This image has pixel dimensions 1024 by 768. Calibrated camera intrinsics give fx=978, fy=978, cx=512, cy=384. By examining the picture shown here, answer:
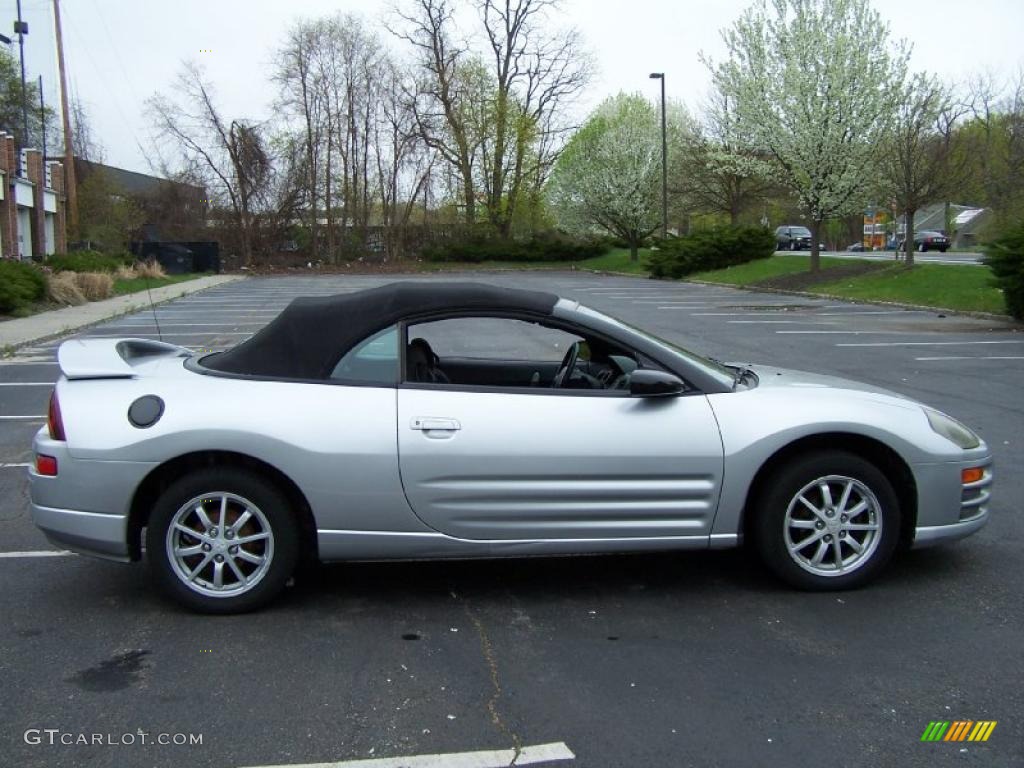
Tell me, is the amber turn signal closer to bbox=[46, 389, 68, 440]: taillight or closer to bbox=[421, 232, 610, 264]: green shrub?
bbox=[46, 389, 68, 440]: taillight

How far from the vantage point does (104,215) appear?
48.0m

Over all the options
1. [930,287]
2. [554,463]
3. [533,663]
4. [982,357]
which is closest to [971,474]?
[554,463]

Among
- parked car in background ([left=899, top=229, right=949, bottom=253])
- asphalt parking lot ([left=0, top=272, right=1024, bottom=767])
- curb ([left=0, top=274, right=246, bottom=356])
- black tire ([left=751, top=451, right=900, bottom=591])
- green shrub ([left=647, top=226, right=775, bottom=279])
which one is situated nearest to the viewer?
asphalt parking lot ([left=0, top=272, right=1024, bottom=767])

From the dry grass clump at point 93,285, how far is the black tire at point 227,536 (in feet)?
80.2

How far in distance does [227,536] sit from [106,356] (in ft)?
Answer: 3.88

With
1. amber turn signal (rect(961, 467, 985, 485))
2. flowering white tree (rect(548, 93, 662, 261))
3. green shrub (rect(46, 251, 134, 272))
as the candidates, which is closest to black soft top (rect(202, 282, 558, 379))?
amber turn signal (rect(961, 467, 985, 485))

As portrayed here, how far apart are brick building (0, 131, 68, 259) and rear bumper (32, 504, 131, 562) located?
104ft

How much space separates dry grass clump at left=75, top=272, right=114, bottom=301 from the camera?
88.5ft

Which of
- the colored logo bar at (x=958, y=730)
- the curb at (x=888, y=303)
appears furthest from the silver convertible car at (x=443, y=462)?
the curb at (x=888, y=303)

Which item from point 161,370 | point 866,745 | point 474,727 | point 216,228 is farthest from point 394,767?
point 216,228

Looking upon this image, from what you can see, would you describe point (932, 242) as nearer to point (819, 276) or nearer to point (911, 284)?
point (819, 276)

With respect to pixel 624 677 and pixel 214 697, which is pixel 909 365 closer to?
pixel 624 677

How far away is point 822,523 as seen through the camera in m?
4.58

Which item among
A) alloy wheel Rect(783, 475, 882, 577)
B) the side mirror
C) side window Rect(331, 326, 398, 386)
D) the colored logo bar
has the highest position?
side window Rect(331, 326, 398, 386)
